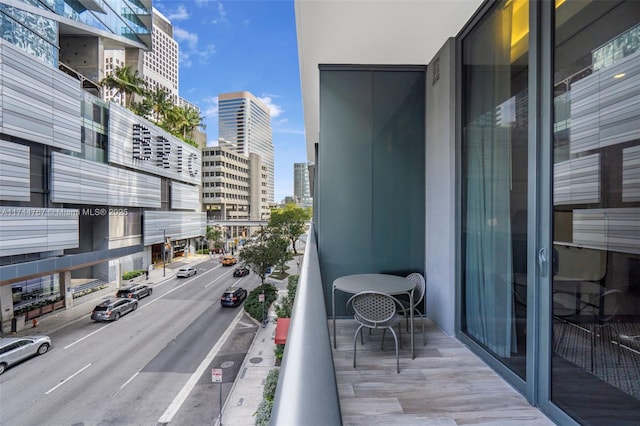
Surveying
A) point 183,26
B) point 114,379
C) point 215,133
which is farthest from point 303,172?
point 114,379

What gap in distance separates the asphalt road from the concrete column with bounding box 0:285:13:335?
2.01 metres

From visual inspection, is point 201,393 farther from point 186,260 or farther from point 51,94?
point 186,260

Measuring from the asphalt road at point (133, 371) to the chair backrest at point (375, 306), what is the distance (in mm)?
8098

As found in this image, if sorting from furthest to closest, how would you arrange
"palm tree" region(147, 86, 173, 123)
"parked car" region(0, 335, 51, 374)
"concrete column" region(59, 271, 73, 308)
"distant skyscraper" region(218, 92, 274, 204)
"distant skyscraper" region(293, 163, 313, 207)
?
"distant skyscraper" region(218, 92, 274, 204), "distant skyscraper" region(293, 163, 313, 207), "palm tree" region(147, 86, 173, 123), "concrete column" region(59, 271, 73, 308), "parked car" region(0, 335, 51, 374)

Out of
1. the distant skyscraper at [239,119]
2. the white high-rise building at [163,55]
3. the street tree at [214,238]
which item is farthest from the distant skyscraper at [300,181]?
the street tree at [214,238]

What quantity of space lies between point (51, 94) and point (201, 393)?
656 inches

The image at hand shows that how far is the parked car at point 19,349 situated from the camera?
1068 centimetres

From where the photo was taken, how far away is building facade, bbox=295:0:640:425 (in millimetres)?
1811

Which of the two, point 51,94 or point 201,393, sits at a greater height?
point 51,94

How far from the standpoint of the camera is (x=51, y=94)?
1533cm

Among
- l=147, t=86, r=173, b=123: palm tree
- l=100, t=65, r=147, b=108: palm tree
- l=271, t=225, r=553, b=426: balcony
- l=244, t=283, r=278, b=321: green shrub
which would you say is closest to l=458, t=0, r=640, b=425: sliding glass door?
l=271, t=225, r=553, b=426: balcony

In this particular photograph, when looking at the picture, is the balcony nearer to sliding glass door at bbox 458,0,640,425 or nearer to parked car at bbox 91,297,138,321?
sliding glass door at bbox 458,0,640,425

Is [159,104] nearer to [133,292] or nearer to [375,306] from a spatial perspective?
[133,292]

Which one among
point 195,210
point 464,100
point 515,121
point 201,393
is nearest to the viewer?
point 515,121
